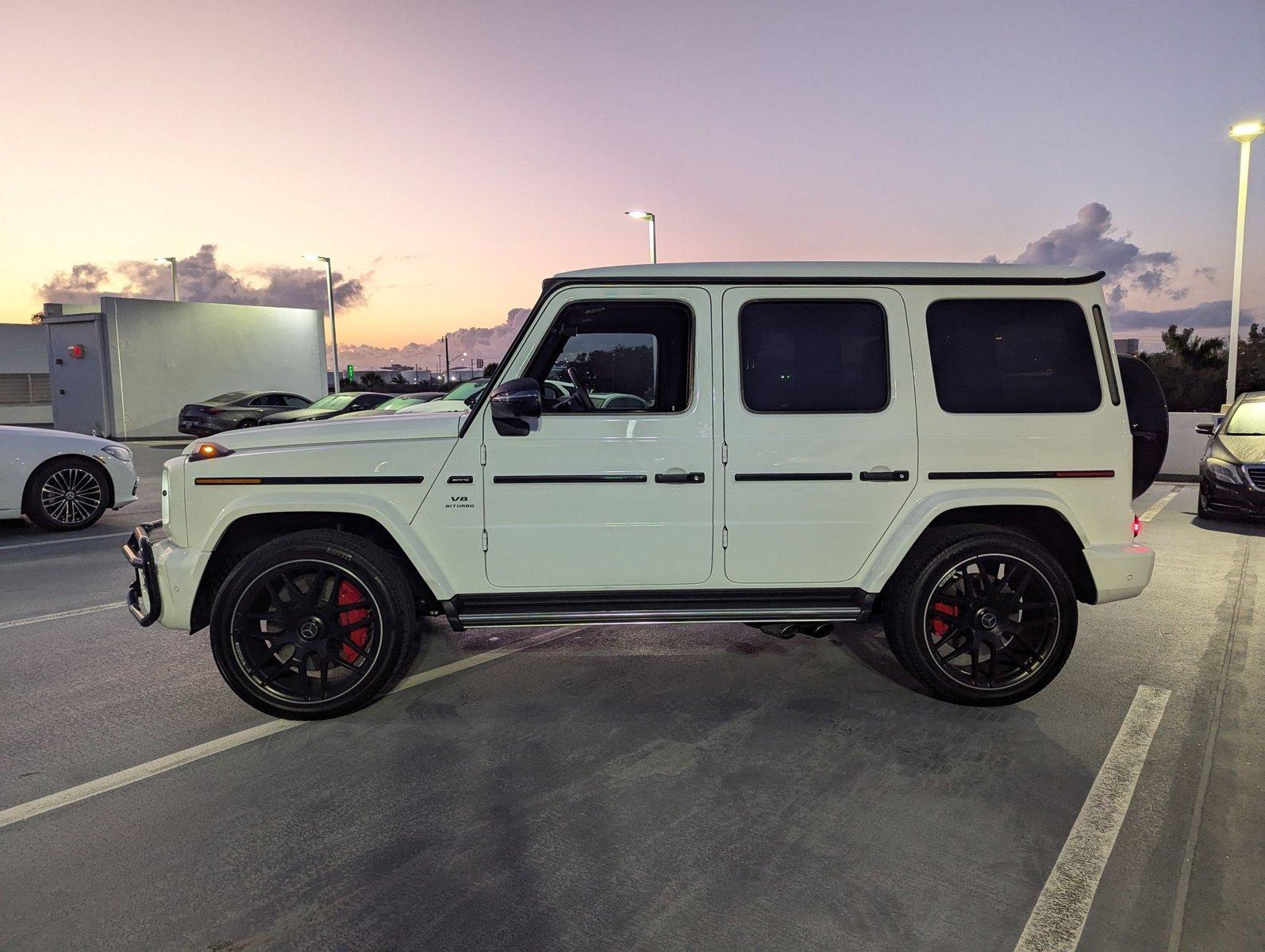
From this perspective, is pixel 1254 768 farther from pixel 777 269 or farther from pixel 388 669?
pixel 388 669

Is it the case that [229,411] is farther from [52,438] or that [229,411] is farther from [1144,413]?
[1144,413]

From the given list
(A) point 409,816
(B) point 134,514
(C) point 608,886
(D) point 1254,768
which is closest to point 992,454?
(D) point 1254,768

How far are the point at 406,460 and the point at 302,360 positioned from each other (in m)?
30.1

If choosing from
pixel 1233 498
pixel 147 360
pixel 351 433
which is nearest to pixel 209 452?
pixel 351 433

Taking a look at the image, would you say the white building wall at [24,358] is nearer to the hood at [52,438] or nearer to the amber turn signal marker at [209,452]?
the hood at [52,438]

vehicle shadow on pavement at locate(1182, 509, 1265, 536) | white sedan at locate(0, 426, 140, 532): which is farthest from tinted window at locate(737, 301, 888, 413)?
white sedan at locate(0, 426, 140, 532)

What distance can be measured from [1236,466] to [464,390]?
9694 mm

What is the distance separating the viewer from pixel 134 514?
10.3m

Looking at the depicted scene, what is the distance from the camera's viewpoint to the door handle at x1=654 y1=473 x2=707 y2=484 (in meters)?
3.88

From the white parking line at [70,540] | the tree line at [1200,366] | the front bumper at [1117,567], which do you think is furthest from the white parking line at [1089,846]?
the tree line at [1200,366]

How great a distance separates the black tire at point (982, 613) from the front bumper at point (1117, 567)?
0.20 meters

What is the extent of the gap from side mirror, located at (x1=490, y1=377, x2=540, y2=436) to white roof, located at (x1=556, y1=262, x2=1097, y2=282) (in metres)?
0.60

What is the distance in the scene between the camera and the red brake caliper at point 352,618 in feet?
13.0

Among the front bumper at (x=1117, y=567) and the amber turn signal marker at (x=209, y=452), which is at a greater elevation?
the amber turn signal marker at (x=209, y=452)
